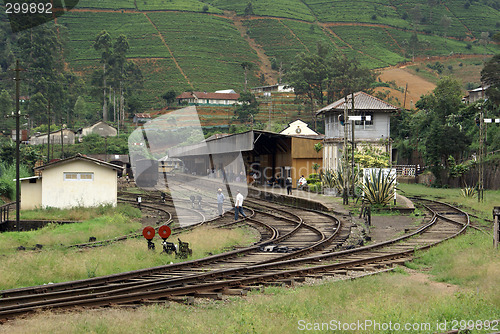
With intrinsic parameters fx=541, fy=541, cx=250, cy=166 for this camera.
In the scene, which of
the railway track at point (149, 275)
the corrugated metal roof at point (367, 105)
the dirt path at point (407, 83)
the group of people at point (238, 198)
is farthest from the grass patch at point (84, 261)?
the dirt path at point (407, 83)

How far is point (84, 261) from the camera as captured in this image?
46.5 ft

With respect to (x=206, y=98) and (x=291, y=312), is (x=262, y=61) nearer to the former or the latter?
(x=206, y=98)

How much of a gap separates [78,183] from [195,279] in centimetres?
1854

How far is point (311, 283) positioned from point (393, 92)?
362 ft

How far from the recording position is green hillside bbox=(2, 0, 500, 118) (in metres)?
146

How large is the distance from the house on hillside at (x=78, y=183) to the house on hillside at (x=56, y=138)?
60079 millimetres

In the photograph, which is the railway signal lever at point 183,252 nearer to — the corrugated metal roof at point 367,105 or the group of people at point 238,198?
the group of people at point 238,198

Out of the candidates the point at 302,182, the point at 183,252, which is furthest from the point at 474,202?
the point at 183,252

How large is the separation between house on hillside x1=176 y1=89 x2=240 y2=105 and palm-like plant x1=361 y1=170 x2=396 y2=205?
296 feet

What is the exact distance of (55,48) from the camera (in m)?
111

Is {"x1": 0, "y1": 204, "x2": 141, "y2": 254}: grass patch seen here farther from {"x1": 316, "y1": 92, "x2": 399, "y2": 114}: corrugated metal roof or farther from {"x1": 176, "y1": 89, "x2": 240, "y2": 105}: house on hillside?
{"x1": 176, "y1": 89, "x2": 240, "y2": 105}: house on hillside

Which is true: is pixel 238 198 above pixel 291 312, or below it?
above

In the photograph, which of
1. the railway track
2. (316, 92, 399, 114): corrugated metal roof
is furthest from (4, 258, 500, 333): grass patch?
(316, 92, 399, 114): corrugated metal roof

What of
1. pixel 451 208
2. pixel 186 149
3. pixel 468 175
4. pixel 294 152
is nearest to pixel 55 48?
pixel 186 149
